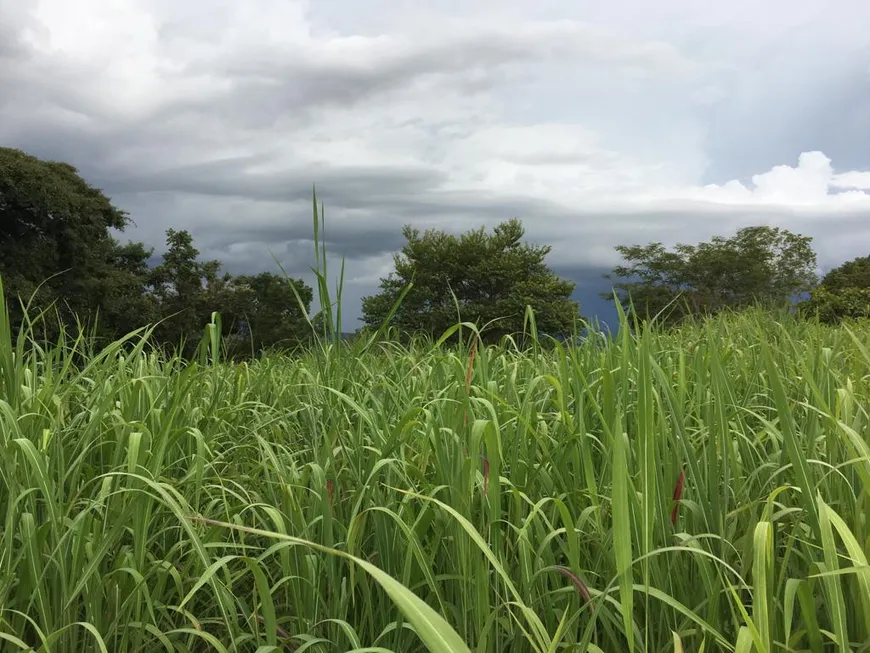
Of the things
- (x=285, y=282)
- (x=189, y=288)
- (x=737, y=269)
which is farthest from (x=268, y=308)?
(x=737, y=269)

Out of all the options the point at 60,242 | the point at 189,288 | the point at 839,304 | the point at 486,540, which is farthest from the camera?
the point at 189,288

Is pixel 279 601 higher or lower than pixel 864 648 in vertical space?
lower

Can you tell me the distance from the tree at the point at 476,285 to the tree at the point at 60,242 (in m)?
10.4

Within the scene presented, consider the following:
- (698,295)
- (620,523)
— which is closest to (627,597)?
(620,523)

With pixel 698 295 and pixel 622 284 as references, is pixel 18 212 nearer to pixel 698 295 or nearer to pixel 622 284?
pixel 622 284

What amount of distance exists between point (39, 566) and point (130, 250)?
98.3 feet

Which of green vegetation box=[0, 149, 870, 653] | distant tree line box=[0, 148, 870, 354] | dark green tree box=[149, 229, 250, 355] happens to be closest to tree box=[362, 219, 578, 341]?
distant tree line box=[0, 148, 870, 354]

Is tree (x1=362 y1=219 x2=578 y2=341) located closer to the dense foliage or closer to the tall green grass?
the dense foliage

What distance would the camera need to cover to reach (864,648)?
3.95 ft

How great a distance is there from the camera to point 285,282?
22875mm

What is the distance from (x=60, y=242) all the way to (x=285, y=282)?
25.8 feet

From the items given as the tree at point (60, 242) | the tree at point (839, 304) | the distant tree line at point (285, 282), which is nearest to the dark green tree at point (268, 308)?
the distant tree line at point (285, 282)

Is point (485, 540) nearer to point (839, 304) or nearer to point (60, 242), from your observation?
point (839, 304)

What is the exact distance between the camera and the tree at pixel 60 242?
2067 cm
